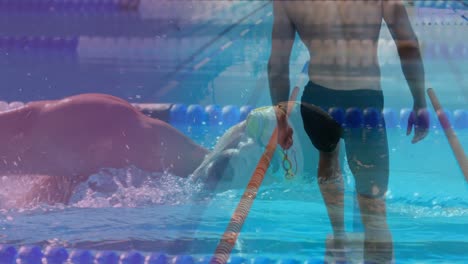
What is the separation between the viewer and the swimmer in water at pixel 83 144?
92.5 inches

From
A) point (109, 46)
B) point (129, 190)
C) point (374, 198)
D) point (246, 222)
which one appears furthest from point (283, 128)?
point (109, 46)

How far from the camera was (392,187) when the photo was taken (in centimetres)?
258

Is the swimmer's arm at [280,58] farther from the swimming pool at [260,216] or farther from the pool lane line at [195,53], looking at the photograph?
the pool lane line at [195,53]

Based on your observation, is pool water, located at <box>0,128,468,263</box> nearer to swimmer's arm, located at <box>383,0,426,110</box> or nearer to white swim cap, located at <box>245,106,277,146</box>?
white swim cap, located at <box>245,106,277,146</box>

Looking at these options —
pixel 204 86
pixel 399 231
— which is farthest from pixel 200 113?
pixel 399 231

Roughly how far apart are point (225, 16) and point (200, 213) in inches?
93.6

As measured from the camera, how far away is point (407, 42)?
5.82 ft

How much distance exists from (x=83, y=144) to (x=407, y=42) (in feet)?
4.12

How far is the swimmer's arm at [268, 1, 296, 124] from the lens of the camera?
1.83 m

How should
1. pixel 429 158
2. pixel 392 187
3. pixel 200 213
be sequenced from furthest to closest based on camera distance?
pixel 429 158 < pixel 392 187 < pixel 200 213

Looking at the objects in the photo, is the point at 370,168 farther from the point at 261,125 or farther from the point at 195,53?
the point at 195,53

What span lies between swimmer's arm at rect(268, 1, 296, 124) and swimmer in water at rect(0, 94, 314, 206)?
0.46 meters

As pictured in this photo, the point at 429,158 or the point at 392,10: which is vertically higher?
the point at 392,10

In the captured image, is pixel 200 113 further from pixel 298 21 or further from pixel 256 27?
pixel 298 21
